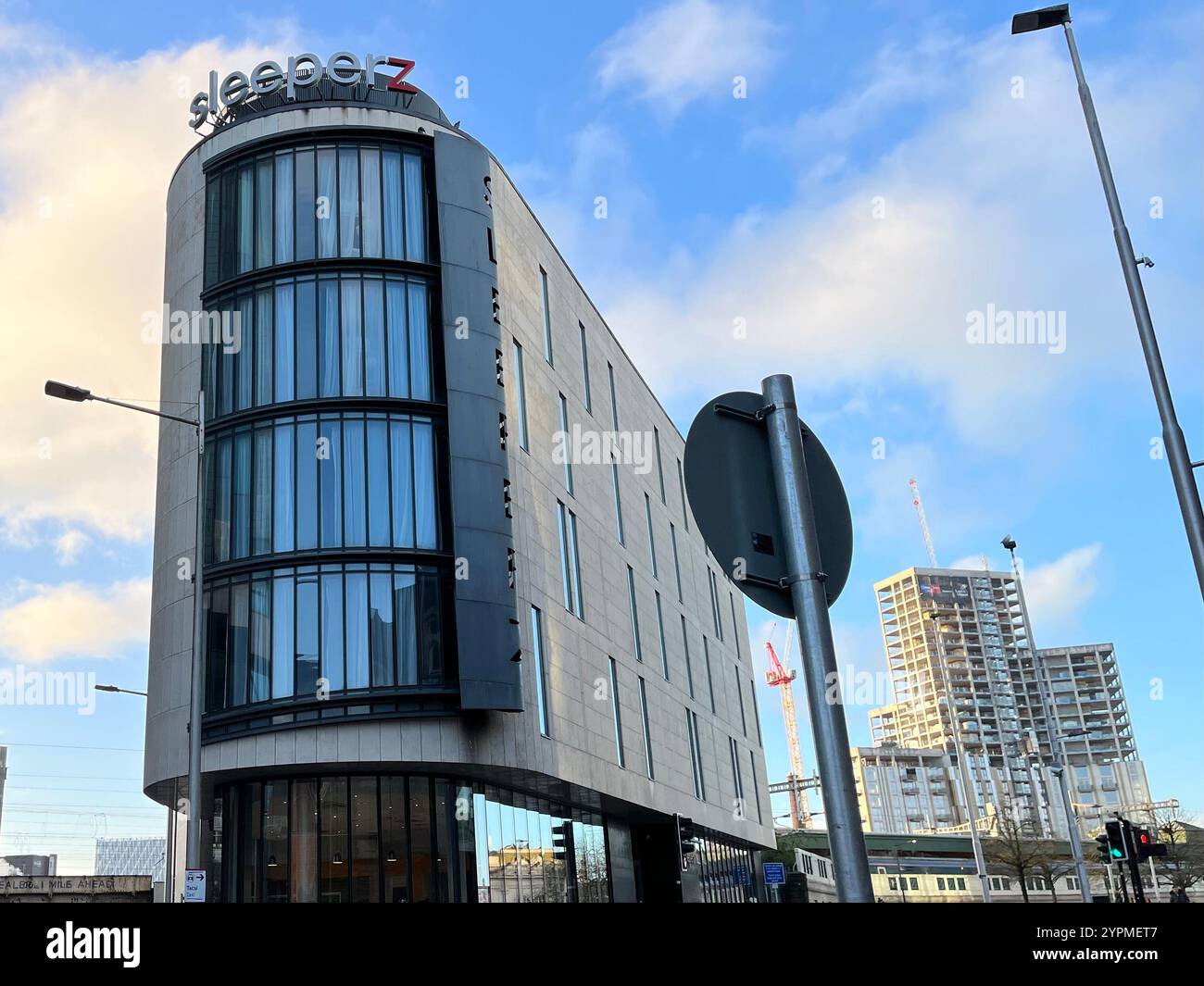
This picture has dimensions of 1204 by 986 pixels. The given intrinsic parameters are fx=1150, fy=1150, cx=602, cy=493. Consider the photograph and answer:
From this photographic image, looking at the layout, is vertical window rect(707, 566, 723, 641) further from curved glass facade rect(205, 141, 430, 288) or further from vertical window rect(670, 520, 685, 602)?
curved glass facade rect(205, 141, 430, 288)

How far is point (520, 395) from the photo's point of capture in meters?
42.0

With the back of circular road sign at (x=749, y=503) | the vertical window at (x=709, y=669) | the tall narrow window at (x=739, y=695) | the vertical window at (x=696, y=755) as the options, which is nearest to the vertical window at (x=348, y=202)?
the vertical window at (x=696, y=755)

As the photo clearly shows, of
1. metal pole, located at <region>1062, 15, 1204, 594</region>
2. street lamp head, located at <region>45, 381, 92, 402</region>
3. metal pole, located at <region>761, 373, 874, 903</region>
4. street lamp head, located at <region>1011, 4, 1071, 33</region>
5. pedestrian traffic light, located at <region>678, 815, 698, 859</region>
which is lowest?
metal pole, located at <region>761, 373, 874, 903</region>

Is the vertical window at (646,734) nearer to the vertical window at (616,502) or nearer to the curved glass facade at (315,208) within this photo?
the vertical window at (616,502)

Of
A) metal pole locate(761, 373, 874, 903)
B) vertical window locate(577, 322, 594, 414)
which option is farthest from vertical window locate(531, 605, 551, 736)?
metal pole locate(761, 373, 874, 903)

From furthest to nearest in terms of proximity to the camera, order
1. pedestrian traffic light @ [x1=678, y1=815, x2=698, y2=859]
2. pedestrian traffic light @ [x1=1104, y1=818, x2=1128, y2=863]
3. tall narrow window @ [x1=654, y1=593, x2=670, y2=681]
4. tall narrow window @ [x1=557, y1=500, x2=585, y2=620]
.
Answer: tall narrow window @ [x1=654, y1=593, x2=670, y2=681], tall narrow window @ [x1=557, y1=500, x2=585, y2=620], pedestrian traffic light @ [x1=678, y1=815, x2=698, y2=859], pedestrian traffic light @ [x1=1104, y1=818, x2=1128, y2=863]

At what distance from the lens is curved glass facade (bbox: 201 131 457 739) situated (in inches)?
1320

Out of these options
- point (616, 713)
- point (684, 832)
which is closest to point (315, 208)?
point (616, 713)

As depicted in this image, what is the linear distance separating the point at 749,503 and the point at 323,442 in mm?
32229

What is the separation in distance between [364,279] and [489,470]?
24.5ft

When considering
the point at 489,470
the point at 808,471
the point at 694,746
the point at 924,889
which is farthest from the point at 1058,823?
the point at 808,471

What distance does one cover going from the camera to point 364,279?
37375 millimetres

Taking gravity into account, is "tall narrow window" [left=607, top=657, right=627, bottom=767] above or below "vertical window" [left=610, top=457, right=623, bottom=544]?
below

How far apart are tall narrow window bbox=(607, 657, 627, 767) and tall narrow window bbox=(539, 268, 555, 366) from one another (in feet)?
41.7
